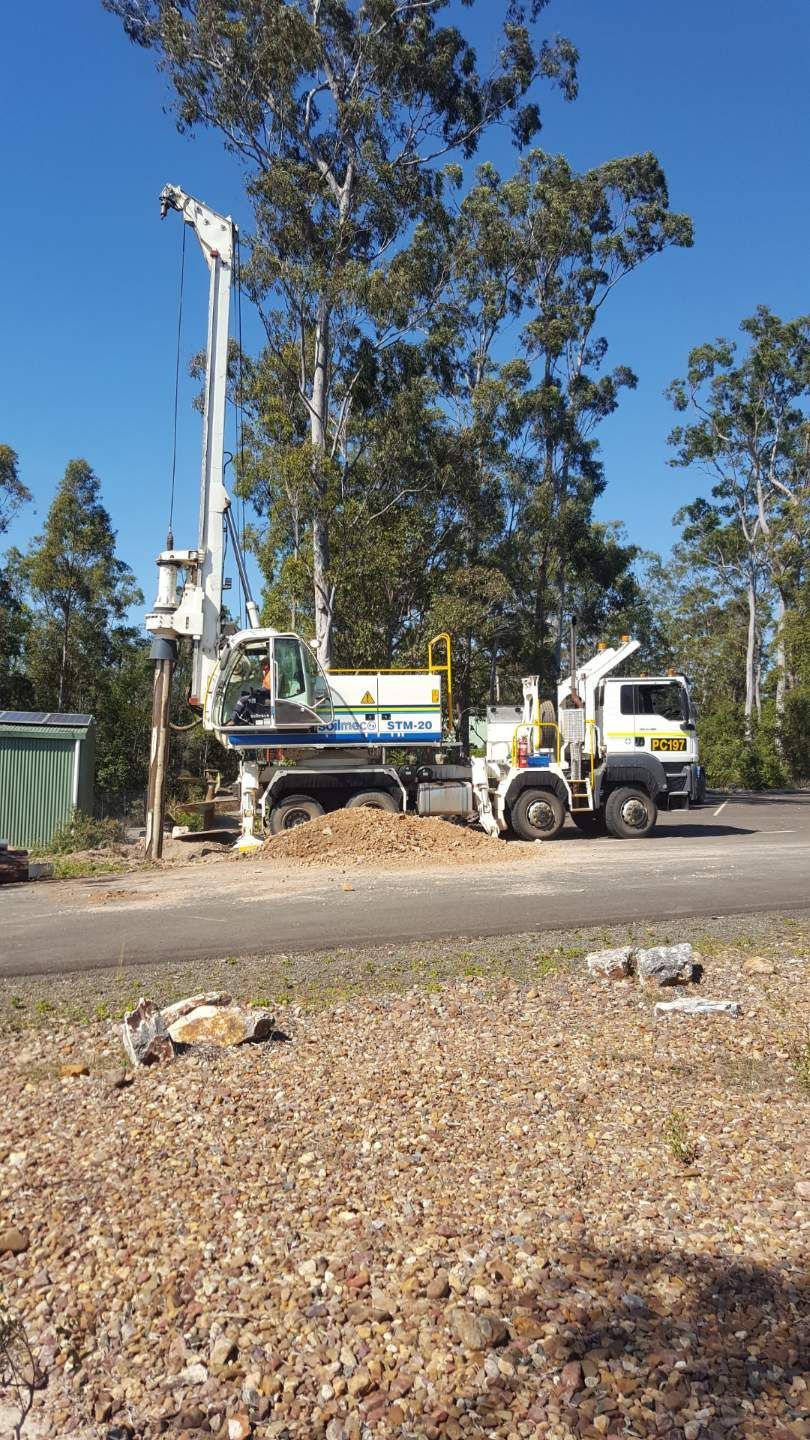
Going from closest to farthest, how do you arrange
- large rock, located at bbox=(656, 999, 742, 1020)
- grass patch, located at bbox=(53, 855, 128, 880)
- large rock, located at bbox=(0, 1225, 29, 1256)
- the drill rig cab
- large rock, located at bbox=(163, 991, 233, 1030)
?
large rock, located at bbox=(0, 1225, 29, 1256), large rock, located at bbox=(163, 991, 233, 1030), large rock, located at bbox=(656, 999, 742, 1020), grass patch, located at bbox=(53, 855, 128, 880), the drill rig cab

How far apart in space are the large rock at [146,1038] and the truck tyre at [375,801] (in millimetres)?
12308

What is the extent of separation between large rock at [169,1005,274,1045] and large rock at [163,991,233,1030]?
0.27 ft

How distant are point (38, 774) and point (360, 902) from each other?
10898mm

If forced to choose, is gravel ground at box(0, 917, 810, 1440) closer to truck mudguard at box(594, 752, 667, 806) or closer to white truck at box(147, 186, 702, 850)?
white truck at box(147, 186, 702, 850)

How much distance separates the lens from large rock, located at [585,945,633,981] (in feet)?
25.6

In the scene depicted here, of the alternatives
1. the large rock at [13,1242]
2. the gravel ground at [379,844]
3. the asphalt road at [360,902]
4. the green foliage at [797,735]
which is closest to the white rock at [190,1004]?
the asphalt road at [360,902]

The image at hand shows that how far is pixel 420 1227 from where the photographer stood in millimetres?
4066

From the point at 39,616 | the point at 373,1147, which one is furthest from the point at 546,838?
the point at 39,616

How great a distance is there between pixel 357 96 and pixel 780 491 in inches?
1082

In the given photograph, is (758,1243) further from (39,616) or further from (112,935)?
(39,616)

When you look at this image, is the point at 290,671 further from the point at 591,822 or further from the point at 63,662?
the point at 63,662

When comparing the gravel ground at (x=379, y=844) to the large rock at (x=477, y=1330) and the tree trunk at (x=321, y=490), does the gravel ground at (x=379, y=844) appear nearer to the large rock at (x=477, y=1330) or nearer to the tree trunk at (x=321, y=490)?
the tree trunk at (x=321, y=490)

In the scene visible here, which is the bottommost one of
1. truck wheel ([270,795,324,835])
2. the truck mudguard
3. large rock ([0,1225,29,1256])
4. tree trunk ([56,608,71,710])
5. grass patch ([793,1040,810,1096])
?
large rock ([0,1225,29,1256])

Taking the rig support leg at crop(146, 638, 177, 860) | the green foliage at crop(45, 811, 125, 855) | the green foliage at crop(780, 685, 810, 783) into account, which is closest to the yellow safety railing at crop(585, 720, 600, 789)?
Answer: the rig support leg at crop(146, 638, 177, 860)
